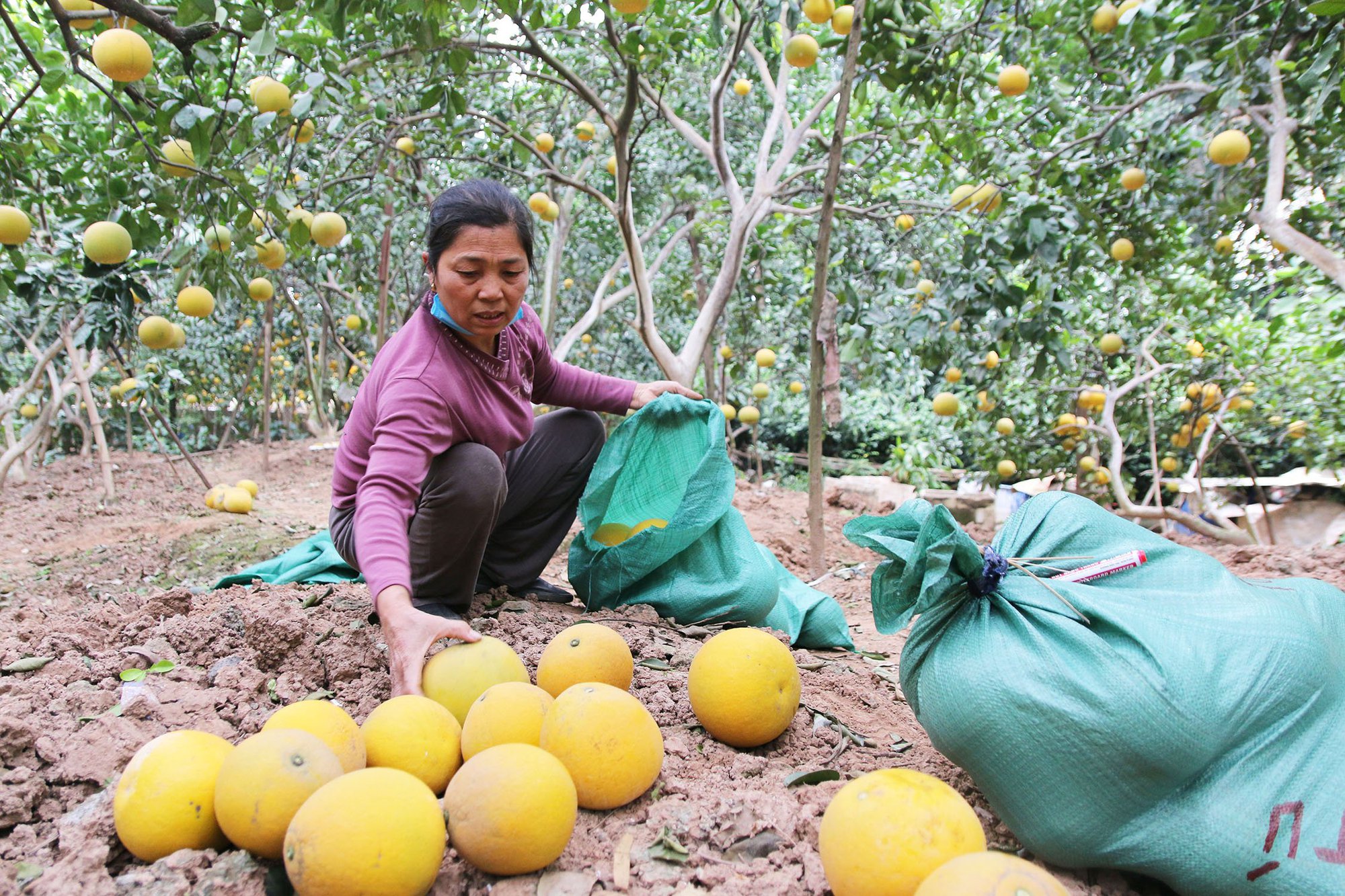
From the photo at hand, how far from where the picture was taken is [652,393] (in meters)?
2.73

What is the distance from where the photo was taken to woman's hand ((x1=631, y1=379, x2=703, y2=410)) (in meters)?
2.73

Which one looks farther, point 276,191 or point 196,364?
point 196,364

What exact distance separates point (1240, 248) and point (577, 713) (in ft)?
16.4

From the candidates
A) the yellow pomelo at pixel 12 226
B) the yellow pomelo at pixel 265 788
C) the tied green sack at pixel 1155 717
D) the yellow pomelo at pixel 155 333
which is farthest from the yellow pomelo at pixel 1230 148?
the yellow pomelo at pixel 12 226

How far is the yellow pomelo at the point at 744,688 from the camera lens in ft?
5.49

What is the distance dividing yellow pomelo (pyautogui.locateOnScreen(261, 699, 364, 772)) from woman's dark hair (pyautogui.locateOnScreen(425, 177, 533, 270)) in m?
1.13

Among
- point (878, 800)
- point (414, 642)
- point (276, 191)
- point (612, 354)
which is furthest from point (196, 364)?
point (878, 800)

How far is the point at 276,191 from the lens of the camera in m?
2.77

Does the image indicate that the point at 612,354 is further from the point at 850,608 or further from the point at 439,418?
the point at 439,418

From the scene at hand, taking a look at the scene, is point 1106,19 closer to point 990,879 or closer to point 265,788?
point 990,879

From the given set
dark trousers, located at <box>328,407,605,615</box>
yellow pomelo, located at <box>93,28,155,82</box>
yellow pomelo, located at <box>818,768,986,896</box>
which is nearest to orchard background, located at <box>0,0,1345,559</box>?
yellow pomelo, located at <box>93,28,155,82</box>

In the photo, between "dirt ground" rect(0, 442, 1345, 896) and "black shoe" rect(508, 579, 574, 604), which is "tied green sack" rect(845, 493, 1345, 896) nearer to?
"dirt ground" rect(0, 442, 1345, 896)

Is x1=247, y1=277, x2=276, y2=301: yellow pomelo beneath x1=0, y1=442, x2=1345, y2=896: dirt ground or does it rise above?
above

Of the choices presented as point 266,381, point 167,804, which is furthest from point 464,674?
point 266,381
